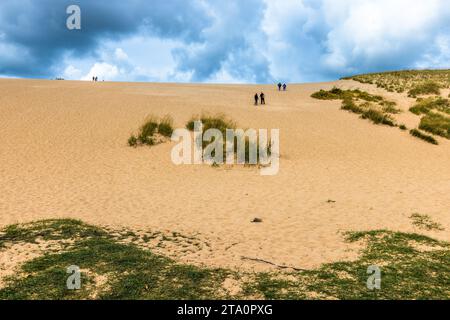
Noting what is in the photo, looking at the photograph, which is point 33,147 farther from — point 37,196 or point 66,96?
point 66,96

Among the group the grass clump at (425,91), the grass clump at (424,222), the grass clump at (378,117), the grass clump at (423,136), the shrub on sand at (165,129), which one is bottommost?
the grass clump at (424,222)

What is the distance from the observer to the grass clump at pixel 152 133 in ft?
75.4

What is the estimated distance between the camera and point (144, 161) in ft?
66.6

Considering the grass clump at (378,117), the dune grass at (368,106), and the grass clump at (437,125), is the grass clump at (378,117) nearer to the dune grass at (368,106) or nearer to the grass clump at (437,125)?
the dune grass at (368,106)

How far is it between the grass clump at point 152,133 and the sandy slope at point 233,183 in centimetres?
76

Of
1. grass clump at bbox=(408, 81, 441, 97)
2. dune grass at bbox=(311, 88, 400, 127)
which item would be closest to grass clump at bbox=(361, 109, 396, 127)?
dune grass at bbox=(311, 88, 400, 127)

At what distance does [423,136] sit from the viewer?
26.7 metres

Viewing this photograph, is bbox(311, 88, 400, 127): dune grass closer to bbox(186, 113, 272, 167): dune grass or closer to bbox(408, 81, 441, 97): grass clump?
bbox(408, 81, 441, 97): grass clump

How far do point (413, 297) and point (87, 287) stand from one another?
5506 millimetres

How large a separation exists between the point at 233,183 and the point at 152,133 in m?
8.83

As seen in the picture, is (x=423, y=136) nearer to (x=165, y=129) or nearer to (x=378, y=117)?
(x=378, y=117)

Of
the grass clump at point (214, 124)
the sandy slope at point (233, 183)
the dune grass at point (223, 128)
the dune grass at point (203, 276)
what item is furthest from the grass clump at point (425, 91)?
the dune grass at point (203, 276)

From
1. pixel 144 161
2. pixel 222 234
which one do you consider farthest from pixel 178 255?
pixel 144 161

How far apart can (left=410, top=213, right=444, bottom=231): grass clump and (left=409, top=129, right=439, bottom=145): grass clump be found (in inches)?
617
